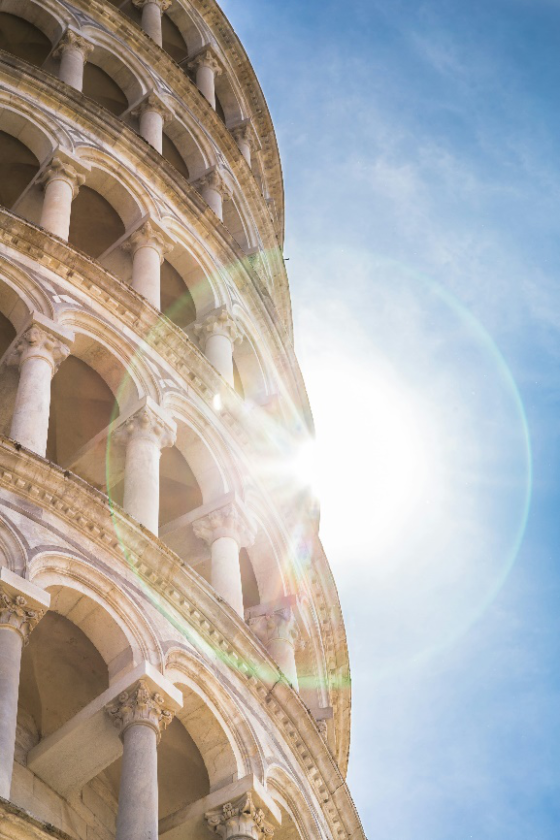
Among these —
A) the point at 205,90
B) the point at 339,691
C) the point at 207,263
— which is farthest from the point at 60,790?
the point at 205,90

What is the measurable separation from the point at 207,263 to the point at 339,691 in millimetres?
6885

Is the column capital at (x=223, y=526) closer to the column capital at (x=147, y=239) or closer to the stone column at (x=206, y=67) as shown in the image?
the column capital at (x=147, y=239)

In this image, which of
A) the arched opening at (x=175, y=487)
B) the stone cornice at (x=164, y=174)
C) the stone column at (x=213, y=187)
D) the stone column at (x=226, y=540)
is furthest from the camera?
the stone column at (x=213, y=187)

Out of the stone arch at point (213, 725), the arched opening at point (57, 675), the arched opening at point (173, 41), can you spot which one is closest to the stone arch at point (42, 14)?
the arched opening at point (173, 41)

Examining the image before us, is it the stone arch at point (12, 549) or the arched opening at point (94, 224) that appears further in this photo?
the arched opening at point (94, 224)

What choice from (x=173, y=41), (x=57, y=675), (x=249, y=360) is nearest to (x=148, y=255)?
(x=249, y=360)

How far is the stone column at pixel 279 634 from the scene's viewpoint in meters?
18.1

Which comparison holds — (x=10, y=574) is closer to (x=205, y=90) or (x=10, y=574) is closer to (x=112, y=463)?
(x=112, y=463)

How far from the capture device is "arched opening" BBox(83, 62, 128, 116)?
87.3 feet

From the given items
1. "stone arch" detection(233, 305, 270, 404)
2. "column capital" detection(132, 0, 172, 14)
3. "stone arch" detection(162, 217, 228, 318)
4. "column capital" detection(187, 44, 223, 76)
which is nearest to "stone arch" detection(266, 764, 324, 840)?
"stone arch" detection(233, 305, 270, 404)

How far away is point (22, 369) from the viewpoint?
16078mm

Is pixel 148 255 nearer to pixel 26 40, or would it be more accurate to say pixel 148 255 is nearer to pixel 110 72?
pixel 110 72

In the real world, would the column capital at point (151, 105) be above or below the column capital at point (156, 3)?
below

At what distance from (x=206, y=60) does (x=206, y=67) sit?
180 mm
